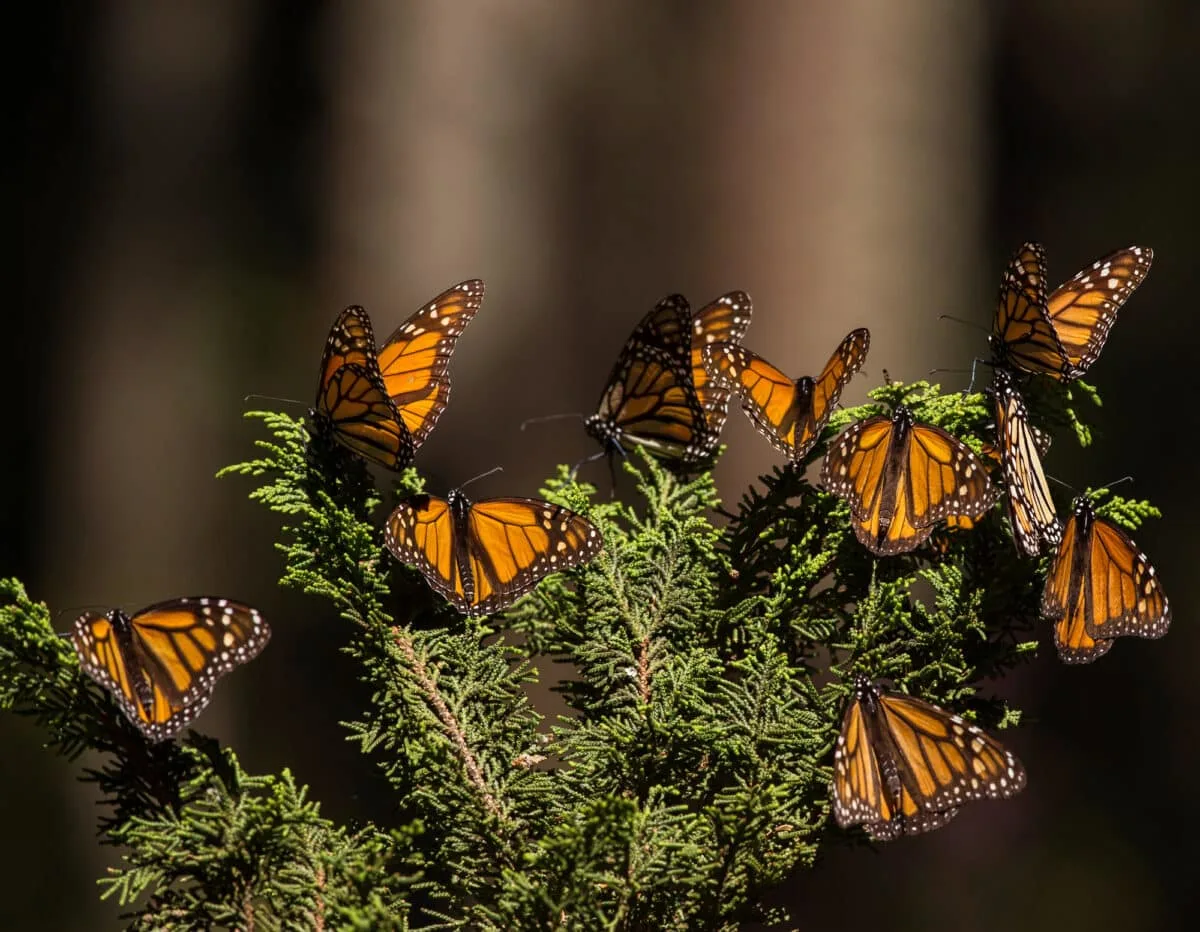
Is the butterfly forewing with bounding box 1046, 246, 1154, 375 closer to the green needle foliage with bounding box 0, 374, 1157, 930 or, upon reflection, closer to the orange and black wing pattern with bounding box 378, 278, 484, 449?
the green needle foliage with bounding box 0, 374, 1157, 930

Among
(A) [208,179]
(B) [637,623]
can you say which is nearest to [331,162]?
(A) [208,179]

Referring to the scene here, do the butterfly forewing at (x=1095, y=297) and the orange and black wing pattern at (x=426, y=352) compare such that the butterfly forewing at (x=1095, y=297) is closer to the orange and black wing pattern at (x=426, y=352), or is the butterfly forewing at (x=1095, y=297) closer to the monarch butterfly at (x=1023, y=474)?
the monarch butterfly at (x=1023, y=474)

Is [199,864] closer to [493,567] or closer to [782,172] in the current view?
[493,567]

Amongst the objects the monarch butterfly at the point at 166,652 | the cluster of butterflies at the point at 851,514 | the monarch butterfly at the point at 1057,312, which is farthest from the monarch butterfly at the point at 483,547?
the monarch butterfly at the point at 1057,312

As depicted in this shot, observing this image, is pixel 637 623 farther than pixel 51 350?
No

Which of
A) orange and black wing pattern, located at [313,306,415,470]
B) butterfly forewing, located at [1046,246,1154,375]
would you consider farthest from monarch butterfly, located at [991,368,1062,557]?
orange and black wing pattern, located at [313,306,415,470]

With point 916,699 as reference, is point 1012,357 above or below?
above

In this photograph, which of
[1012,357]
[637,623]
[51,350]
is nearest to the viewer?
[637,623]

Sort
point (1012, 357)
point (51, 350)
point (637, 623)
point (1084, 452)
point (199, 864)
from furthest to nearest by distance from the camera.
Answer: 1. point (51, 350)
2. point (1084, 452)
3. point (1012, 357)
4. point (637, 623)
5. point (199, 864)

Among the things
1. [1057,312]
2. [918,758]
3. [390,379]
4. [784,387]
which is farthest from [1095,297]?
[390,379]
